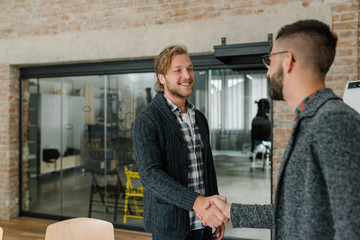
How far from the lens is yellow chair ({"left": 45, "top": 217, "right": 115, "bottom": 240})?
2000 mm

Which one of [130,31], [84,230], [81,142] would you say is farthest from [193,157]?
[81,142]

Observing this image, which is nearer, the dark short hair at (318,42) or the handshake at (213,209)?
the dark short hair at (318,42)

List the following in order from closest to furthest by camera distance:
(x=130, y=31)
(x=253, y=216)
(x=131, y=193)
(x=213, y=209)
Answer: (x=253, y=216), (x=213, y=209), (x=130, y=31), (x=131, y=193)

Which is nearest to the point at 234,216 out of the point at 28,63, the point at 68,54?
the point at 68,54

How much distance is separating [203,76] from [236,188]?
1.51 metres

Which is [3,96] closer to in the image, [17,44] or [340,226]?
[17,44]

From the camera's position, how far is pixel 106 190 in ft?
15.7

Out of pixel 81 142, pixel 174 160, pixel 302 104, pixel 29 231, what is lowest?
pixel 29 231

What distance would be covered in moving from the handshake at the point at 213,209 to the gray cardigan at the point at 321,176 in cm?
56

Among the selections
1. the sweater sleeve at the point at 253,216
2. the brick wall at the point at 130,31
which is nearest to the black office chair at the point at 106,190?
the brick wall at the point at 130,31

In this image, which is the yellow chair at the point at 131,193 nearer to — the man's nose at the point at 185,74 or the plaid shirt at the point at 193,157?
the plaid shirt at the point at 193,157

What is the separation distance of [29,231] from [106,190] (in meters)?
1.17

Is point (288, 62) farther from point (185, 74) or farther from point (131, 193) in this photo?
point (131, 193)

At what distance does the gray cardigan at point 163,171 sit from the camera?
65.6 inches
